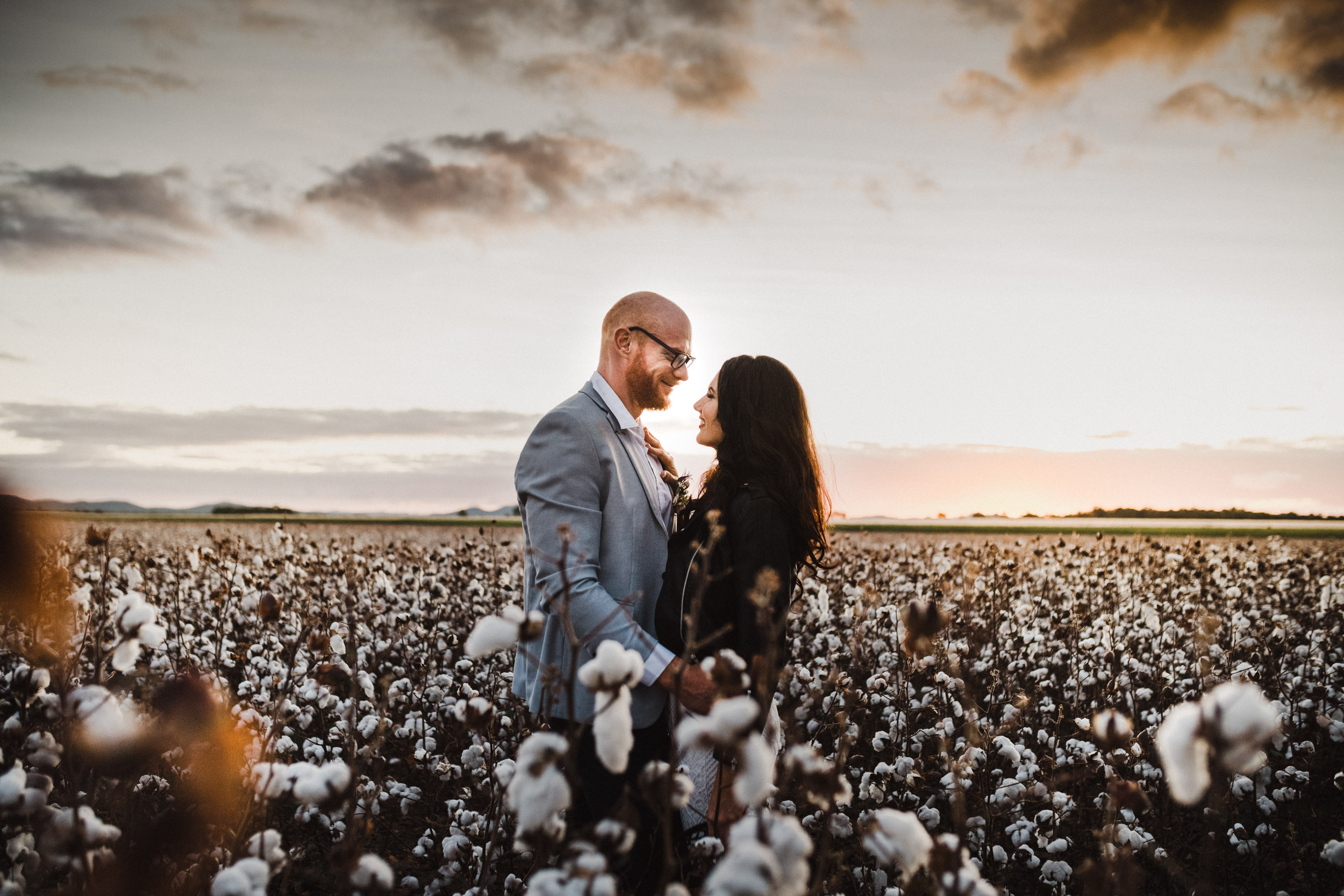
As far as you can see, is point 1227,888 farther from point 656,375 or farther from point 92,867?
point 92,867

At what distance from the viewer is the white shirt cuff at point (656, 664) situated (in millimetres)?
2672

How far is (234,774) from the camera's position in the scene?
3.37 metres

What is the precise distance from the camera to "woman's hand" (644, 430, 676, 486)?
366 cm

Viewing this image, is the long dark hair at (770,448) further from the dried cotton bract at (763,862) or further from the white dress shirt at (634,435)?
the dried cotton bract at (763,862)

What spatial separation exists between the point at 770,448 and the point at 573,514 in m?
0.80

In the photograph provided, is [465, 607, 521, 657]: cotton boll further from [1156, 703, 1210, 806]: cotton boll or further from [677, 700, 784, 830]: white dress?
[677, 700, 784, 830]: white dress

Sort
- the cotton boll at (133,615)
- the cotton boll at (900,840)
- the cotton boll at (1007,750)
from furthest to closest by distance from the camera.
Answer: the cotton boll at (1007,750), the cotton boll at (133,615), the cotton boll at (900,840)

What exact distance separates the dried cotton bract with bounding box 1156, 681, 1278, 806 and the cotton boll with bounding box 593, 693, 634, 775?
0.92 m

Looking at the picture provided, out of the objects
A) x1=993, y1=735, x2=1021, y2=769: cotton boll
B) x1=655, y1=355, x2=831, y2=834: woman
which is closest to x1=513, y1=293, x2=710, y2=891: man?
x1=655, y1=355, x2=831, y2=834: woman

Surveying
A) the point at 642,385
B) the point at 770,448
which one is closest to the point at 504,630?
the point at 770,448

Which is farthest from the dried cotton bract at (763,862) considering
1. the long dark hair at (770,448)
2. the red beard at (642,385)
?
the red beard at (642,385)

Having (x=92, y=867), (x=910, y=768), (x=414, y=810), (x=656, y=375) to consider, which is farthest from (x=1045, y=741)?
(x=92, y=867)

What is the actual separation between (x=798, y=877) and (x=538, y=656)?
1.85m

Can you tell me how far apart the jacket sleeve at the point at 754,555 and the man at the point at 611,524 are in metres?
0.23
